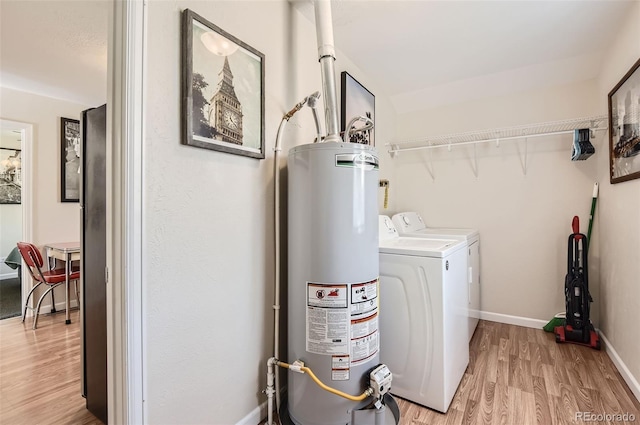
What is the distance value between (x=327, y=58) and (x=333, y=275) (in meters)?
1.10

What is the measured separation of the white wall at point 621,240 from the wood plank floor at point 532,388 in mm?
158

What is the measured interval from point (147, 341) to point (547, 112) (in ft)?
11.0

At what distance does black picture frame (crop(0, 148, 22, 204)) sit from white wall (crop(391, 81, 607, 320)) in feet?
19.7

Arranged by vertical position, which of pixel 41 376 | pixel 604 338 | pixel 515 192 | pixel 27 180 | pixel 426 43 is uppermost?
pixel 426 43

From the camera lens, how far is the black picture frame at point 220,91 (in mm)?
1130

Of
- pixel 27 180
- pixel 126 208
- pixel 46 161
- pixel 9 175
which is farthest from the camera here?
pixel 9 175

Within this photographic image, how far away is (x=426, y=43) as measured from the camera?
2160 millimetres

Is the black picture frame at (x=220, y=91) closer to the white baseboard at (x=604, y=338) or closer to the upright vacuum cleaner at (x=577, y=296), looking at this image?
the white baseboard at (x=604, y=338)

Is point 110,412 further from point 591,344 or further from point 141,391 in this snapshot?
point 591,344

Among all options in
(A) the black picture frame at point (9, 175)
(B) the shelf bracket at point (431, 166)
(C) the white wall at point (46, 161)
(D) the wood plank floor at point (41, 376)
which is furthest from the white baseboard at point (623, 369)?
(A) the black picture frame at point (9, 175)

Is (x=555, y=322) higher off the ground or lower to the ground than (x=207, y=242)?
lower

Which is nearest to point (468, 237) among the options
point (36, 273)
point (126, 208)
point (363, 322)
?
point (363, 322)

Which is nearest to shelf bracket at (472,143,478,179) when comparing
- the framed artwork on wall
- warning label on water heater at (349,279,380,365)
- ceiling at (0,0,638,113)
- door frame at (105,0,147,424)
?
ceiling at (0,0,638,113)

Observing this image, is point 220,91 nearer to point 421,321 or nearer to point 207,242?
point 207,242
